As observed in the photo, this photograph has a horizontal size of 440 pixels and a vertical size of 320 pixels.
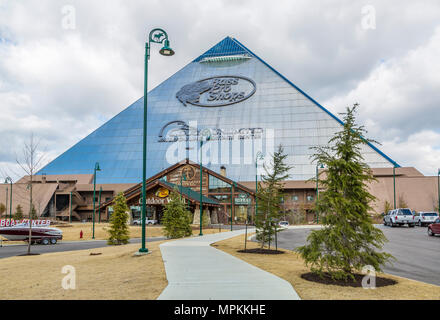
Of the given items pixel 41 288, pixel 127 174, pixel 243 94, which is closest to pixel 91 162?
pixel 127 174

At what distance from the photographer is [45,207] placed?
67.8 m

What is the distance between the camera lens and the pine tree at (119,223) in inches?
1061

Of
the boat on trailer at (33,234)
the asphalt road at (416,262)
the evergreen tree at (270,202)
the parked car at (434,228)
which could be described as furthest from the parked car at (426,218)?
the boat on trailer at (33,234)

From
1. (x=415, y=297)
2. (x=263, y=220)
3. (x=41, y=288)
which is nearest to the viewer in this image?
(x=415, y=297)

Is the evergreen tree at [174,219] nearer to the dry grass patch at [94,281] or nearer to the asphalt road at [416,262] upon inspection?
the dry grass patch at [94,281]

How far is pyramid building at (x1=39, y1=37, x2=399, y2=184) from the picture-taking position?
237 ft

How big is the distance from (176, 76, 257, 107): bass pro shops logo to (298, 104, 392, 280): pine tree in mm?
75035

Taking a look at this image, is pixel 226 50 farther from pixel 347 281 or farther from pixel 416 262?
pixel 347 281

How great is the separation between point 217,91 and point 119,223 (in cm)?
6455

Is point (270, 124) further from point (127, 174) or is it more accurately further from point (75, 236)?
point (75, 236)

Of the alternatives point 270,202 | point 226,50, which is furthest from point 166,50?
point 226,50

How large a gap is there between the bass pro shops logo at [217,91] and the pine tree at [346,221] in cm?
7503
